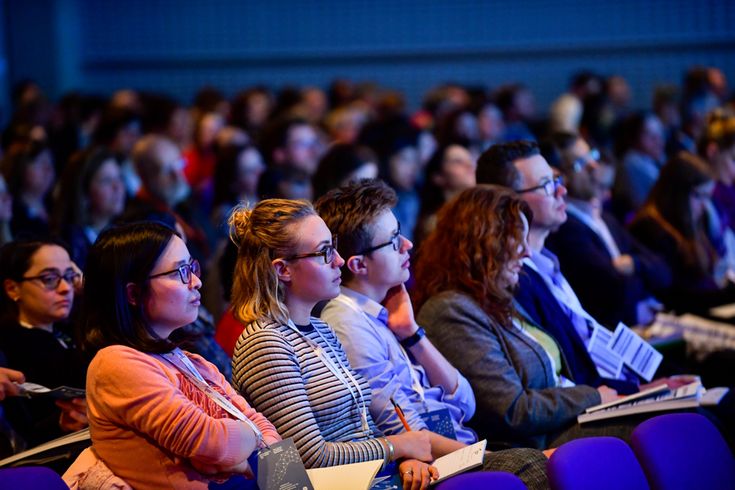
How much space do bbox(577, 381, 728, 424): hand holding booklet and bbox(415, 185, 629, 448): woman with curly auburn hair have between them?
0.08 metres

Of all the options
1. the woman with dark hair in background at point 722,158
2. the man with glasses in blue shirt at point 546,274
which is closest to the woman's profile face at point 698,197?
the woman with dark hair in background at point 722,158

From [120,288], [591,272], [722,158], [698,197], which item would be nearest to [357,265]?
[120,288]

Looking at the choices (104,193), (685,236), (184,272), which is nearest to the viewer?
(184,272)

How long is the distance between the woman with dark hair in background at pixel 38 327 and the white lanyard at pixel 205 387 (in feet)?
1.99

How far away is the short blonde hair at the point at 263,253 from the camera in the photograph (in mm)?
2867

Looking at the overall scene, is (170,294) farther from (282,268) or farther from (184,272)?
(282,268)

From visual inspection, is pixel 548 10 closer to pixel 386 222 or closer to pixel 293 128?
pixel 293 128

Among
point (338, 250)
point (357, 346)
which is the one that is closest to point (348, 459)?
point (357, 346)

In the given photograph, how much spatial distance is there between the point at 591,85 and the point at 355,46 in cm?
348

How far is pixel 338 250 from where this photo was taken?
10.7ft

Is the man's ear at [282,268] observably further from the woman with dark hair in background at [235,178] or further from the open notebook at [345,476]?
the woman with dark hair in background at [235,178]

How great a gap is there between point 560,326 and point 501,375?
48 centimetres

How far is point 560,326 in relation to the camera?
12.6 ft

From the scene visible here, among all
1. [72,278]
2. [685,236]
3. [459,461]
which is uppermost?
[72,278]
